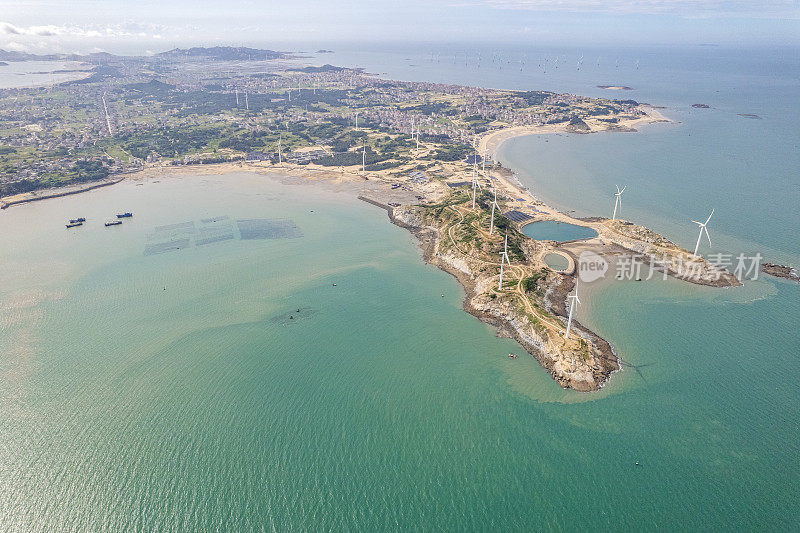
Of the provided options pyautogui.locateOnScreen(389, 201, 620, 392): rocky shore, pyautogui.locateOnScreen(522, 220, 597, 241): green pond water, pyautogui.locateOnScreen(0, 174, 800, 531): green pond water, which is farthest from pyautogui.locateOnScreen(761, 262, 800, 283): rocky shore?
pyautogui.locateOnScreen(389, 201, 620, 392): rocky shore

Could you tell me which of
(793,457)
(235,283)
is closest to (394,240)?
(235,283)

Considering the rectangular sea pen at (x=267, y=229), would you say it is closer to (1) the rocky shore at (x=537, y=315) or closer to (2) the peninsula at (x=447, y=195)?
(2) the peninsula at (x=447, y=195)

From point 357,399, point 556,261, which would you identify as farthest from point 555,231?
point 357,399

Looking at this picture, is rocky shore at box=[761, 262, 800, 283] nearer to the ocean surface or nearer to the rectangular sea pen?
the ocean surface

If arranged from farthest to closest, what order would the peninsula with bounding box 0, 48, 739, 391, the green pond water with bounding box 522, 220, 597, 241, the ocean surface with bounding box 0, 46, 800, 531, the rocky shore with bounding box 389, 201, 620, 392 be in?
1. the green pond water with bounding box 522, 220, 597, 241
2. the peninsula with bounding box 0, 48, 739, 391
3. the rocky shore with bounding box 389, 201, 620, 392
4. the ocean surface with bounding box 0, 46, 800, 531

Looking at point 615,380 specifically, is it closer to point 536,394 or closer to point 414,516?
point 536,394
